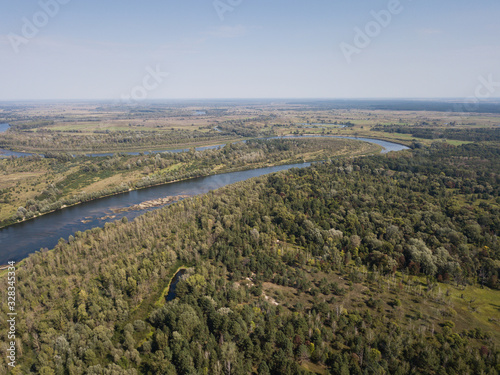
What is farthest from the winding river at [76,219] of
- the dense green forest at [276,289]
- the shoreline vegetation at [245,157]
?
the dense green forest at [276,289]

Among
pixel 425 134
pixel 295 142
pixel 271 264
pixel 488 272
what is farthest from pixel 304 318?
pixel 425 134

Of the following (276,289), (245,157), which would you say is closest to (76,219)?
(276,289)

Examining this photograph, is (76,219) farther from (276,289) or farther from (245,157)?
(245,157)

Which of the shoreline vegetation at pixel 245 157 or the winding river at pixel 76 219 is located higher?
the shoreline vegetation at pixel 245 157

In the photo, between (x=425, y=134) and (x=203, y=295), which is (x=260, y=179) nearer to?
(x=203, y=295)

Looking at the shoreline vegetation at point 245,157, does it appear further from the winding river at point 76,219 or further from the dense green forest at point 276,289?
the dense green forest at point 276,289

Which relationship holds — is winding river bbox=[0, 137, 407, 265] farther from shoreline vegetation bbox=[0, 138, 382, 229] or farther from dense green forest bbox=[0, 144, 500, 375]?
dense green forest bbox=[0, 144, 500, 375]

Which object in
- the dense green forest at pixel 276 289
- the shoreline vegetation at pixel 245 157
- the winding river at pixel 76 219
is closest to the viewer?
the dense green forest at pixel 276 289

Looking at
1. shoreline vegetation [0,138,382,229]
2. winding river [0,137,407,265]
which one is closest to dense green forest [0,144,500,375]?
winding river [0,137,407,265]
